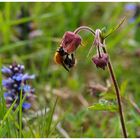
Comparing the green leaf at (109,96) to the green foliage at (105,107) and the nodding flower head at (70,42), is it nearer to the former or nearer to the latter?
the green foliage at (105,107)

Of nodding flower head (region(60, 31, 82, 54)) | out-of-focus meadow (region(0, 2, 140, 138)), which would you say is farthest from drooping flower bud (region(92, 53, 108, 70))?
out-of-focus meadow (region(0, 2, 140, 138))

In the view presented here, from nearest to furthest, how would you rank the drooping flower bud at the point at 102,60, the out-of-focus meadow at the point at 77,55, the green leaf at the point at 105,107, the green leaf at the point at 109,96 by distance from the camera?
1. the drooping flower bud at the point at 102,60
2. the green leaf at the point at 105,107
3. the green leaf at the point at 109,96
4. the out-of-focus meadow at the point at 77,55

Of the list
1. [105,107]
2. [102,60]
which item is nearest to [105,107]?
[105,107]

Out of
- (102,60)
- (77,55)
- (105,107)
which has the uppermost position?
(77,55)

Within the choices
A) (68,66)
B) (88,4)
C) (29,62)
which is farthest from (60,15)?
(68,66)

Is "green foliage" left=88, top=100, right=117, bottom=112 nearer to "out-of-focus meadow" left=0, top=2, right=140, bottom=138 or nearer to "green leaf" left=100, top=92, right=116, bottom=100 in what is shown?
"green leaf" left=100, top=92, right=116, bottom=100

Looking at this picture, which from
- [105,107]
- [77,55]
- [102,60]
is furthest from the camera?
[77,55]

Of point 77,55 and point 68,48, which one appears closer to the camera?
point 68,48

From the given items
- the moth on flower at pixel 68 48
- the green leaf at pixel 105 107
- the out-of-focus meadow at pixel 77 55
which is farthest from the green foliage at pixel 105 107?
the out-of-focus meadow at pixel 77 55

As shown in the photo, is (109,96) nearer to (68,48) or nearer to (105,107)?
(105,107)

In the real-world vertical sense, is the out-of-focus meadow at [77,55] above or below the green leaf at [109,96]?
above

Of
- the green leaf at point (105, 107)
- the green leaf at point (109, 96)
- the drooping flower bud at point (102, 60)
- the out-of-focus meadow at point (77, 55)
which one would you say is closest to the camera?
the drooping flower bud at point (102, 60)
